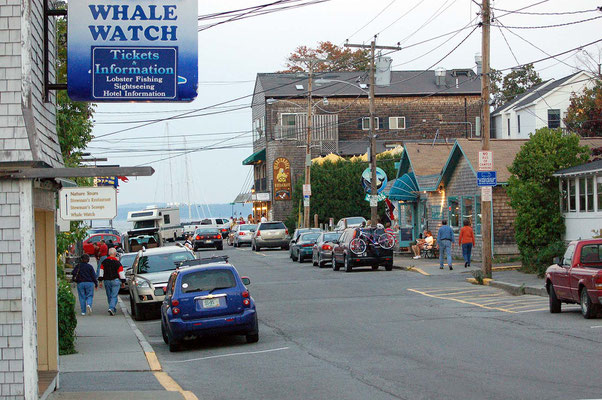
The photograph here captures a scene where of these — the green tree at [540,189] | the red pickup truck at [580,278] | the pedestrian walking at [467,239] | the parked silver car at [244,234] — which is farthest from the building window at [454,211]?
the parked silver car at [244,234]

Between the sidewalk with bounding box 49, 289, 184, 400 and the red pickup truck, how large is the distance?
8.78 metres

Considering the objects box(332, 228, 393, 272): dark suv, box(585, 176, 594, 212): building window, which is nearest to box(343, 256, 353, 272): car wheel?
box(332, 228, 393, 272): dark suv

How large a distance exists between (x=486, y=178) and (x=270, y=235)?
2725 centimetres

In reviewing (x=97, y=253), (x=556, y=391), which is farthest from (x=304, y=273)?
(x=556, y=391)

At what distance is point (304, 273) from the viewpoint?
34.3 metres

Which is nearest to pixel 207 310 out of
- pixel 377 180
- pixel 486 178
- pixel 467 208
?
pixel 486 178

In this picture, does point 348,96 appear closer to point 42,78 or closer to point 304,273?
point 304,273

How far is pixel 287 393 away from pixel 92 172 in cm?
390

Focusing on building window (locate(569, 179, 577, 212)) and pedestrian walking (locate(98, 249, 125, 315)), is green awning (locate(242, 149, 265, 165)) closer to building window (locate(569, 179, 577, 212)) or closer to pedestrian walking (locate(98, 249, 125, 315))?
building window (locate(569, 179, 577, 212))

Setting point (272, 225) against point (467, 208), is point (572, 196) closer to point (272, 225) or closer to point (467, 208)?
point (467, 208)

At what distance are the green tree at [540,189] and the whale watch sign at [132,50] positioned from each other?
59.9ft

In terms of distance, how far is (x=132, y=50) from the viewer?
1216 centimetres

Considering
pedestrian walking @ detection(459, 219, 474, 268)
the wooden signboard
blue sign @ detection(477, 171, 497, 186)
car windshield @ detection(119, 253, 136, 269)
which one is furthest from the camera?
the wooden signboard

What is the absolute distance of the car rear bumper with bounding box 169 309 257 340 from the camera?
16.4 meters
